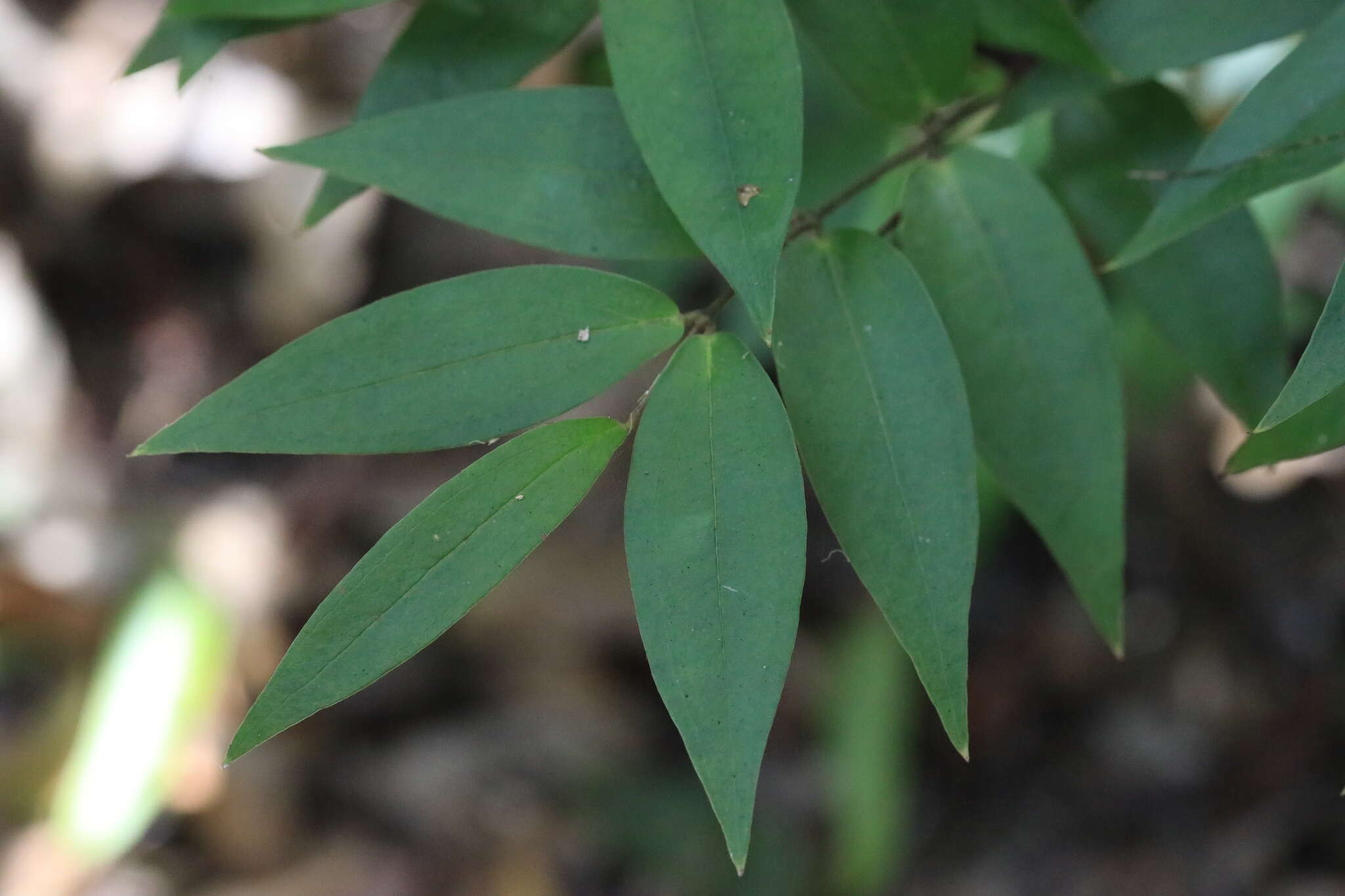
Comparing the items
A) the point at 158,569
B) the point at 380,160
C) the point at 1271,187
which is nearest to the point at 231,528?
the point at 158,569

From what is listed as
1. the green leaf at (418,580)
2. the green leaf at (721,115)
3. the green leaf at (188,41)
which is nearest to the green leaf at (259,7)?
the green leaf at (188,41)

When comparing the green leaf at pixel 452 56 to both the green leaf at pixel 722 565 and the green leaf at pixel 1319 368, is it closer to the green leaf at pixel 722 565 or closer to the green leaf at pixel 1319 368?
the green leaf at pixel 722 565

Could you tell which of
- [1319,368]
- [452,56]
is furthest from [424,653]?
[1319,368]

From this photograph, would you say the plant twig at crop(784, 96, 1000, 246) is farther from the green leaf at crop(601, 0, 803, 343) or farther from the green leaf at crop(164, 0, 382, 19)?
the green leaf at crop(164, 0, 382, 19)

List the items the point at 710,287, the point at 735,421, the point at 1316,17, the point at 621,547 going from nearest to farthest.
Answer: the point at 735,421, the point at 1316,17, the point at 710,287, the point at 621,547

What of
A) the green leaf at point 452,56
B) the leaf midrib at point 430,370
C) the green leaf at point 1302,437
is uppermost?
the green leaf at point 452,56

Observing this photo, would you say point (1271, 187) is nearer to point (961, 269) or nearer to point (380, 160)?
point (961, 269)

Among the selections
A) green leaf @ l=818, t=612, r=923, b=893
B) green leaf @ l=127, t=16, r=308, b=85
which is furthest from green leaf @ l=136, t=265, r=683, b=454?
green leaf @ l=818, t=612, r=923, b=893

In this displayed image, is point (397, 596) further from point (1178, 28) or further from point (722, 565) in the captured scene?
point (1178, 28)
